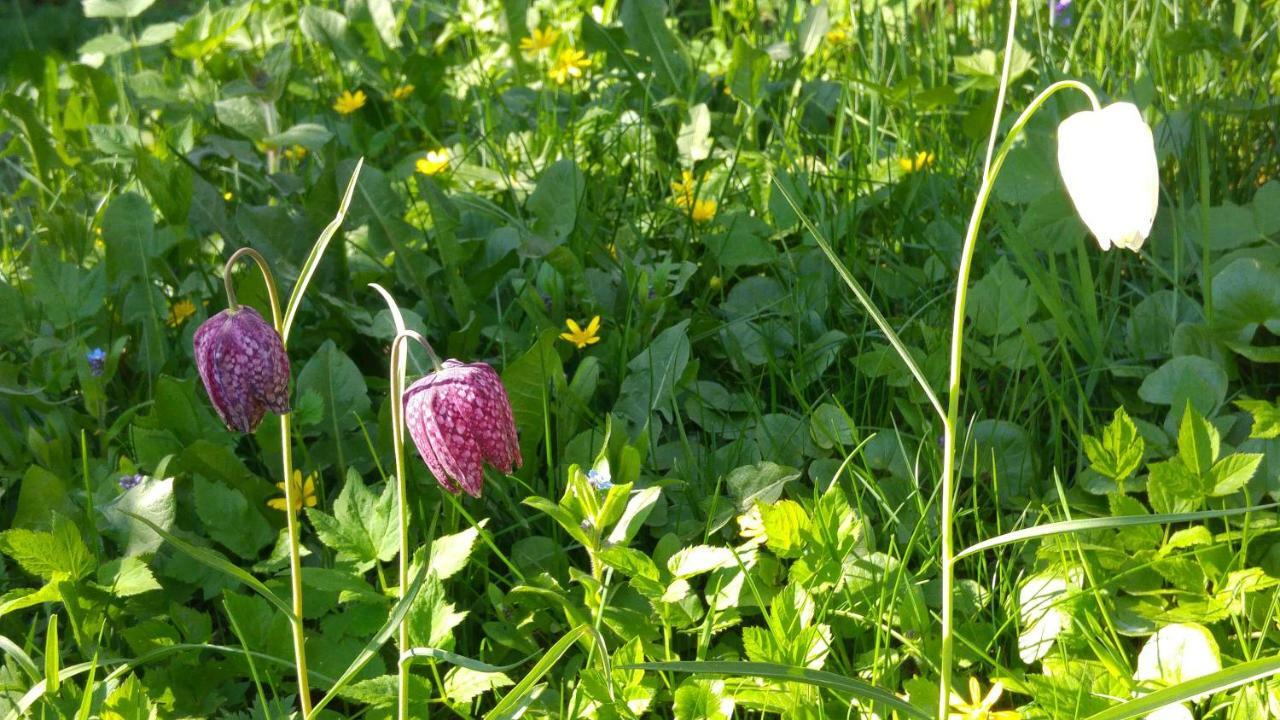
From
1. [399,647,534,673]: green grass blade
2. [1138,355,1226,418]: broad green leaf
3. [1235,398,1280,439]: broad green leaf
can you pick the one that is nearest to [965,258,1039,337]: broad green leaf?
[1138,355,1226,418]: broad green leaf

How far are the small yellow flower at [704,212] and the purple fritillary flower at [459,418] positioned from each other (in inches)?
36.7

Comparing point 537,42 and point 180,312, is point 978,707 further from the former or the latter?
point 537,42

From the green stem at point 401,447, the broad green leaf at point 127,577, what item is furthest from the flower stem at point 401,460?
the broad green leaf at point 127,577

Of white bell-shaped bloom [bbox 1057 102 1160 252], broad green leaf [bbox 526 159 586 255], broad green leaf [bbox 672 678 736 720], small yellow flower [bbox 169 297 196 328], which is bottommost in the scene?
broad green leaf [bbox 672 678 736 720]

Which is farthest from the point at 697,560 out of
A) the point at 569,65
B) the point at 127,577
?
the point at 569,65

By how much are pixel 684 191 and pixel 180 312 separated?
2.53 ft

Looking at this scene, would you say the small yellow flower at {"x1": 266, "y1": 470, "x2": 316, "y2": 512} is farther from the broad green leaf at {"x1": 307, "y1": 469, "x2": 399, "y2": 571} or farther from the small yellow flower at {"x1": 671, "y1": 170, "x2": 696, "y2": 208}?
the small yellow flower at {"x1": 671, "y1": 170, "x2": 696, "y2": 208}

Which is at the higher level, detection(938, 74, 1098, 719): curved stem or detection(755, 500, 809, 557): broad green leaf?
detection(938, 74, 1098, 719): curved stem

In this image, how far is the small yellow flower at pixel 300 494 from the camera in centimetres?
150

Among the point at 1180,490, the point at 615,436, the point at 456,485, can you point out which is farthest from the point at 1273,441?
the point at 456,485

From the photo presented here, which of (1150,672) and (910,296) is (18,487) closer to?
(910,296)

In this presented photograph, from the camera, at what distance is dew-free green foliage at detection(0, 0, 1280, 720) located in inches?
49.1

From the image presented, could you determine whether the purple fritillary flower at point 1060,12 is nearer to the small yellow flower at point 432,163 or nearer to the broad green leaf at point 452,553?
the small yellow flower at point 432,163

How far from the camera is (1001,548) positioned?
139cm
